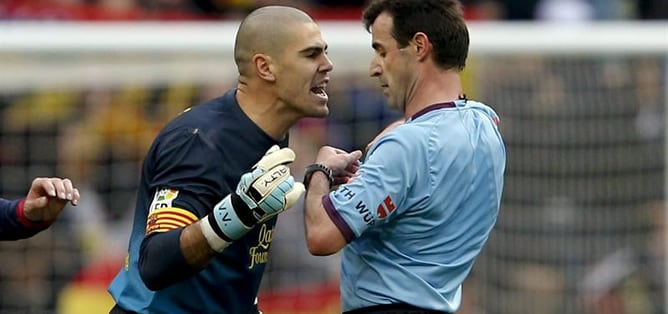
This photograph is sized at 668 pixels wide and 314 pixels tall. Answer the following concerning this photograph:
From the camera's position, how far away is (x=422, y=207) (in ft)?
19.9

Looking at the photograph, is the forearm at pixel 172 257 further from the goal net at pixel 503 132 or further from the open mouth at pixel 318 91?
the goal net at pixel 503 132

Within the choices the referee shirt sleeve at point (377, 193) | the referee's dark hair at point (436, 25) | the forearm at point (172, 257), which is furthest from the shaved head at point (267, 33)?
the forearm at point (172, 257)

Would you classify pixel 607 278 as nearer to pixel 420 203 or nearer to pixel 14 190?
pixel 14 190

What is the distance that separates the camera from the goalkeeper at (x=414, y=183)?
19.6ft

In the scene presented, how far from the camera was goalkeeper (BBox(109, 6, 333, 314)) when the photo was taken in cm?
597

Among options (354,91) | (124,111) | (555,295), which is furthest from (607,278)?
(124,111)

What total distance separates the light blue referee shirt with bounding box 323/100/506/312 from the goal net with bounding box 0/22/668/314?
3809mm

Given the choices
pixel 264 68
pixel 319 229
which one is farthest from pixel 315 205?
pixel 264 68

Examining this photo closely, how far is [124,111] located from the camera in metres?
10.5

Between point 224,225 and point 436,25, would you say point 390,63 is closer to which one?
point 436,25

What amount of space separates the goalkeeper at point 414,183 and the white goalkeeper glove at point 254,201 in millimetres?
272

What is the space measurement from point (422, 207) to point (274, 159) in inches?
A: 24.1

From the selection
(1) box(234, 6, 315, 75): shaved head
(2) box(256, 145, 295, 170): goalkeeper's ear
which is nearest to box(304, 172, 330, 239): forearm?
(2) box(256, 145, 295, 170): goalkeeper's ear

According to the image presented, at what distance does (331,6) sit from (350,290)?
718cm
